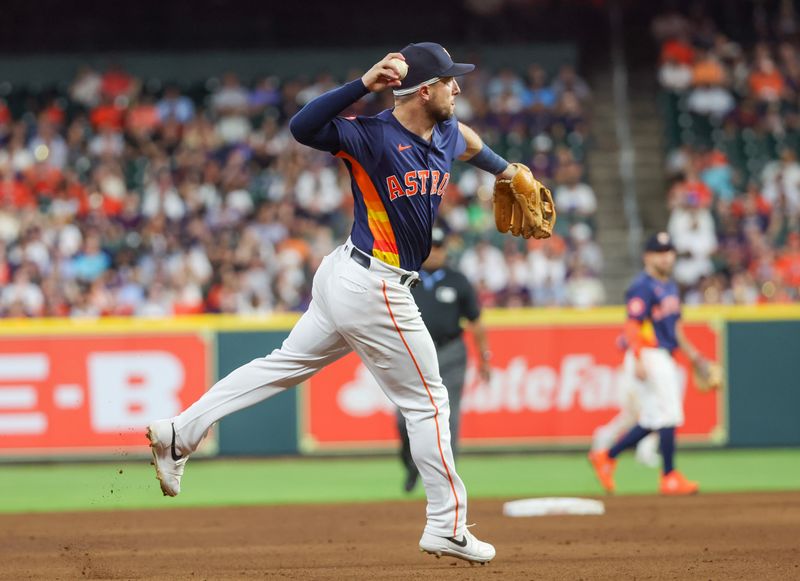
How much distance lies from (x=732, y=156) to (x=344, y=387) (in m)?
8.56

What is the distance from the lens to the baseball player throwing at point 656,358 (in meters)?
10.4

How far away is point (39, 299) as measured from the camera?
1570cm

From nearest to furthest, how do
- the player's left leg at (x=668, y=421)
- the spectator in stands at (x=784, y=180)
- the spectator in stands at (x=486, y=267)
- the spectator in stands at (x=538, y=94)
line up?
the player's left leg at (x=668, y=421)
the spectator in stands at (x=486, y=267)
the spectator in stands at (x=784, y=180)
the spectator in stands at (x=538, y=94)

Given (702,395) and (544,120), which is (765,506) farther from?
(544,120)

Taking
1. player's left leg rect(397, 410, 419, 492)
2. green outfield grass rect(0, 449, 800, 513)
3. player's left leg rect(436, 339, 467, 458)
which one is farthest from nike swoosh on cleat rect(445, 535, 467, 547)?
green outfield grass rect(0, 449, 800, 513)

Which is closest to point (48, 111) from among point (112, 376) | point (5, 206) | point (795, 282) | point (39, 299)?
point (5, 206)

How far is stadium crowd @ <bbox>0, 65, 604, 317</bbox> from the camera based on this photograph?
1606 cm

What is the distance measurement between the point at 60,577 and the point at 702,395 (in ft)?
28.5

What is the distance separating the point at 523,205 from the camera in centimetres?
655

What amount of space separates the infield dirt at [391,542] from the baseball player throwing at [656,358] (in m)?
0.72

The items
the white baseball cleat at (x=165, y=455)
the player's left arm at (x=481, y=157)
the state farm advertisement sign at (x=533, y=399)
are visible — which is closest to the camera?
the white baseball cleat at (x=165, y=455)

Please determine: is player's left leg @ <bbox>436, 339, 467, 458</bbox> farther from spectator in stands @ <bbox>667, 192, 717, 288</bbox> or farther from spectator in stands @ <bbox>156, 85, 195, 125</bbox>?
spectator in stands @ <bbox>156, 85, 195, 125</bbox>

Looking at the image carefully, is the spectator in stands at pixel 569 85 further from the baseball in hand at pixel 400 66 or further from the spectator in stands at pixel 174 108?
the baseball in hand at pixel 400 66

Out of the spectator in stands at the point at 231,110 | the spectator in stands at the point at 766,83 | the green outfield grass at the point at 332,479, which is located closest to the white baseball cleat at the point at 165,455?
the green outfield grass at the point at 332,479
